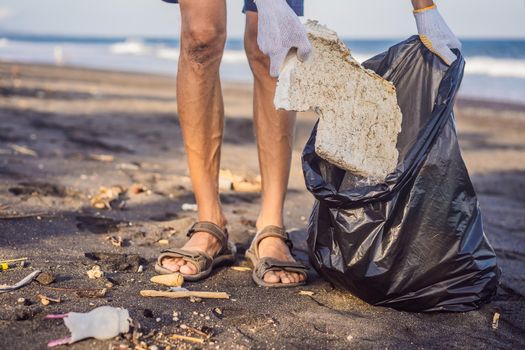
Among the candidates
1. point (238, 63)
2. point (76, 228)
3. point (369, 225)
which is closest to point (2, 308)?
point (76, 228)

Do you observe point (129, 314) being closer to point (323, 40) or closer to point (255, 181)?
point (323, 40)

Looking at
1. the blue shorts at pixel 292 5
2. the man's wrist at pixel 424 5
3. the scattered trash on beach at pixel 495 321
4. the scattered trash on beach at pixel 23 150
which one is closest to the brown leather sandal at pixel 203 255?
the blue shorts at pixel 292 5

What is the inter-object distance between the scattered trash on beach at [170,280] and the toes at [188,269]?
8cm

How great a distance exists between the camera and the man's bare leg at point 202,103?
6.40 feet

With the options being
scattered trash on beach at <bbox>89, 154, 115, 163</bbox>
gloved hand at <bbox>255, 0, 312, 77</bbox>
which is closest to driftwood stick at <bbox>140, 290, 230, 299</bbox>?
gloved hand at <bbox>255, 0, 312, 77</bbox>

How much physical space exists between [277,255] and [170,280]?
411 mm

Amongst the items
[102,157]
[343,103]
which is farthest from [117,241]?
[102,157]

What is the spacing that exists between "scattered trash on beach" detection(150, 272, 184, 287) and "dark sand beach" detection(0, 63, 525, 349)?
0.04 meters

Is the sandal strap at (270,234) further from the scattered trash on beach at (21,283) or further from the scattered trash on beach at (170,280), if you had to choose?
the scattered trash on beach at (21,283)

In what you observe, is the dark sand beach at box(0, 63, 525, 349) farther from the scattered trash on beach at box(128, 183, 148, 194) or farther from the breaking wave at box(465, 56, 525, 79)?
the breaking wave at box(465, 56, 525, 79)

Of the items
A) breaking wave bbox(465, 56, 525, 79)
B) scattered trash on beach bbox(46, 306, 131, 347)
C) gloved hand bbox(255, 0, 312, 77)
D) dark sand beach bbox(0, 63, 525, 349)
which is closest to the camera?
scattered trash on beach bbox(46, 306, 131, 347)

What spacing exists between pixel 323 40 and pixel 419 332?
892mm

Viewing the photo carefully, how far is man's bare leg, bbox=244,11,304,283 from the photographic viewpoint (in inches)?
83.2

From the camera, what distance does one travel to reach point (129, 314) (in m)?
1.56
